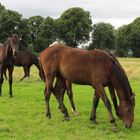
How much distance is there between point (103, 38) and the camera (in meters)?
94.2

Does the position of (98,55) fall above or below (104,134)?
above

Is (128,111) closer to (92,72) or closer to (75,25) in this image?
(92,72)

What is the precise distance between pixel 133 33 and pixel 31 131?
93.9 m

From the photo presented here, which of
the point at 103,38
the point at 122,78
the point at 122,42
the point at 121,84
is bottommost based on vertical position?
the point at 121,84

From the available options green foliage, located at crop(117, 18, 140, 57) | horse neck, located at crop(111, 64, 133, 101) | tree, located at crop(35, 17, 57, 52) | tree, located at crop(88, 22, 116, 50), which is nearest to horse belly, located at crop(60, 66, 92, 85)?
horse neck, located at crop(111, 64, 133, 101)

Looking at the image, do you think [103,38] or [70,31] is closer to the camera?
[70,31]

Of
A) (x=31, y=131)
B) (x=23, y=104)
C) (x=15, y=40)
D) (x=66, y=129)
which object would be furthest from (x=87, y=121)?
(x=15, y=40)

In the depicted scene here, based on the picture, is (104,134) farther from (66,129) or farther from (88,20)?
(88,20)

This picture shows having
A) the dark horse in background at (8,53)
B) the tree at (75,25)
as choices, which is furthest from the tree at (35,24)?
the dark horse in background at (8,53)

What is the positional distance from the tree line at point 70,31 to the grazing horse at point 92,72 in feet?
204

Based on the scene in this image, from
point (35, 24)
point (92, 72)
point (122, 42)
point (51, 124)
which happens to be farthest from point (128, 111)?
point (122, 42)

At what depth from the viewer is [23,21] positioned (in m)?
76.6

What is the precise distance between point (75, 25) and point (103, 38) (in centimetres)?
795

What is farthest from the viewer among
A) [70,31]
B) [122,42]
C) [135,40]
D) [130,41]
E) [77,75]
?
[122,42]
